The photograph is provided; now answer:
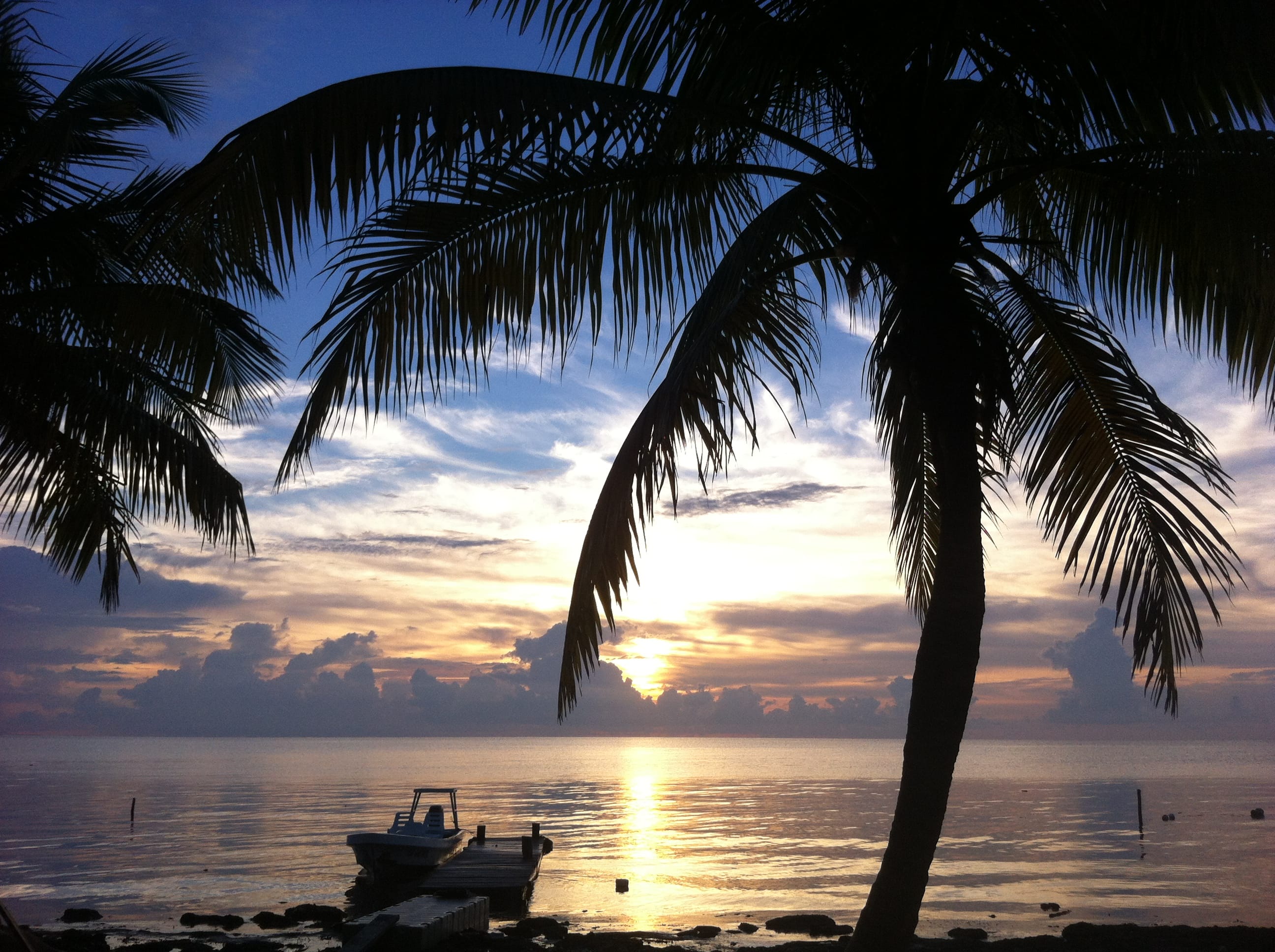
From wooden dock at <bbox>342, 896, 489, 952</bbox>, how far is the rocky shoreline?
0.23m

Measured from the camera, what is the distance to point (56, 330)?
31.1ft

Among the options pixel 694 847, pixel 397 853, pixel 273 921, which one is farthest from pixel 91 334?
pixel 694 847

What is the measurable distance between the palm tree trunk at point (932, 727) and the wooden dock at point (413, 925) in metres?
8.90

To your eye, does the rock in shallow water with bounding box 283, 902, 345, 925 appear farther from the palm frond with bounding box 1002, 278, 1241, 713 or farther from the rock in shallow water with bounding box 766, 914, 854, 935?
the palm frond with bounding box 1002, 278, 1241, 713

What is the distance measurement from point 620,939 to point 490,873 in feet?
25.7

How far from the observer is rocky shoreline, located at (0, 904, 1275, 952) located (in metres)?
10.7

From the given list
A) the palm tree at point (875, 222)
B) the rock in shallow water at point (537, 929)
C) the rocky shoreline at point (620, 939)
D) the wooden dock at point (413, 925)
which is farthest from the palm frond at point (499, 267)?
the rock in shallow water at point (537, 929)

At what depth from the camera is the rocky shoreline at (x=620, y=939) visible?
10.7 m

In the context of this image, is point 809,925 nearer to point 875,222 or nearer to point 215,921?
point 215,921

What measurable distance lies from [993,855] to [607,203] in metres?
39.3

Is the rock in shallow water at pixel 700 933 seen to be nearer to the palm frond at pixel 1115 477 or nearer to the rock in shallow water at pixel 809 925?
the rock in shallow water at pixel 809 925

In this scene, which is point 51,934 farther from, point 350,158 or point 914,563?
point 350,158

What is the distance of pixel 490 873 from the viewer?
23.6 m

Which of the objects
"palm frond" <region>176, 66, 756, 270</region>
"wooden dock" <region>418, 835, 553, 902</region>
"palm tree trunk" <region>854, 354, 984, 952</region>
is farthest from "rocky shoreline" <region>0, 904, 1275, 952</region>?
"palm frond" <region>176, 66, 756, 270</region>
